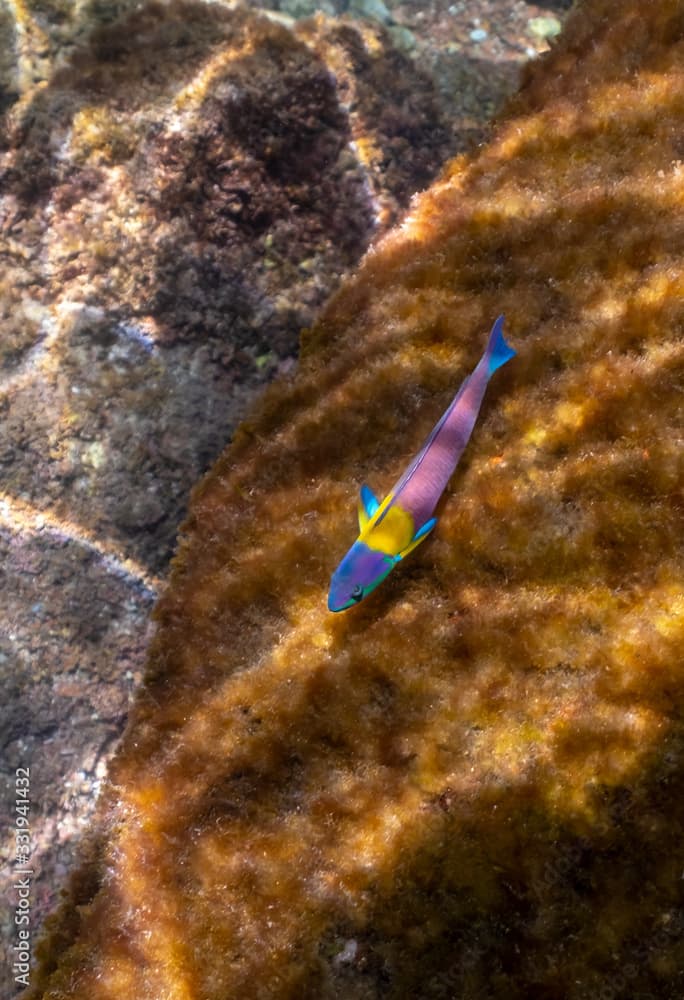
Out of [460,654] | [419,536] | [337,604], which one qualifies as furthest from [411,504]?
[460,654]

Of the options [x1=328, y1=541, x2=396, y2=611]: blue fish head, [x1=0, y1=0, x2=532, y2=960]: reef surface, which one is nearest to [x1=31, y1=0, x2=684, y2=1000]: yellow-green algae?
[x1=328, y1=541, x2=396, y2=611]: blue fish head

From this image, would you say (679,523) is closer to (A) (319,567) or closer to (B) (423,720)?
(B) (423,720)

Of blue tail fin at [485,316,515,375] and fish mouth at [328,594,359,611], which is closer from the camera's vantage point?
fish mouth at [328,594,359,611]

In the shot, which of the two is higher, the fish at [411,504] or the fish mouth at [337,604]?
the fish at [411,504]

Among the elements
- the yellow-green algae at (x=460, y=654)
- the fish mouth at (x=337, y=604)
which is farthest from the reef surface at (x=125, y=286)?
the fish mouth at (x=337, y=604)

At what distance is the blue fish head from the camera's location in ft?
7.29

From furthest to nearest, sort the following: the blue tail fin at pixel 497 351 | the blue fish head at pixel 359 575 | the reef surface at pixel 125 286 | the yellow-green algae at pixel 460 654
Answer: the reef surface at pixel 125 286, the blue tail fin at pixel 497 351, the blue fish head at pixel 359 575, the yellow-green algae at pixel 460 654

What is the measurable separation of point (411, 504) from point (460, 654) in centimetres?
58

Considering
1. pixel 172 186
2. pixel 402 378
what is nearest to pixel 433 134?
pixel 172 186

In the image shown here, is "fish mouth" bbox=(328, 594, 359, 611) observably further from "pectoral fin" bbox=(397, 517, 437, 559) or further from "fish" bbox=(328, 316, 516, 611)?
"pectoral fin" bbox=(397, 517, 437, 559)

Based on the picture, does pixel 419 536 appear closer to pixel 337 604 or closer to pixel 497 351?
pixel 337 604

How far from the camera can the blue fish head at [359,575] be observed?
7.29 feet

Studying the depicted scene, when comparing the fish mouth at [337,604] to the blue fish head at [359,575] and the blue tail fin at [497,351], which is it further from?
the blue tail fin at [497,351]

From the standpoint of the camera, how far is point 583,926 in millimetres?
1961
